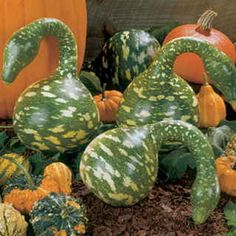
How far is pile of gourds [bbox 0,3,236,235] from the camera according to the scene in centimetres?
201

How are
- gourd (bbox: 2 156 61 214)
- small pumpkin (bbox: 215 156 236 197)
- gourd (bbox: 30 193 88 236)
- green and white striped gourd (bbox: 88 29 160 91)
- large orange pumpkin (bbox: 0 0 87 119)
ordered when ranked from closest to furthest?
gourd (bbox: 30 193 88 236) < gourd (bbox: 2 156 61 214) < small pumpkin (bbox: 215 156 236 197) < large orange pumpkin (bbox: 0 0 87 119) < green and white striped gourd (bbox: 88 29 160 91)

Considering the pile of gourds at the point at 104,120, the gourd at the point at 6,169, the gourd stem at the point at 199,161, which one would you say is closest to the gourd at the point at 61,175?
the pile of gourds at the point at 104,120

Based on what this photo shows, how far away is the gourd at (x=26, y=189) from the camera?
6.76 ft

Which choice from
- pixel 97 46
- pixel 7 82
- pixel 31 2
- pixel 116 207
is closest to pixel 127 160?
pixel 116 207

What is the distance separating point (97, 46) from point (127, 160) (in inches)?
58.8

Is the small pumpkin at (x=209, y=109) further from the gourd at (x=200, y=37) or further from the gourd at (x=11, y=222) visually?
the gourd at (x=11, y=222)

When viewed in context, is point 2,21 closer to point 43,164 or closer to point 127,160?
point 43,164

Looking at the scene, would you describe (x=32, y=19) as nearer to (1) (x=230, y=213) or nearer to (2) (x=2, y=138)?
(2) (x=2, y=138)

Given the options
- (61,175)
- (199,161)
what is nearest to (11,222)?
(61,175)

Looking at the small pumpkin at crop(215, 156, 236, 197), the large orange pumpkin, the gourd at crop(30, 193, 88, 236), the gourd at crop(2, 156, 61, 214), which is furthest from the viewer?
the large orange pumpkin

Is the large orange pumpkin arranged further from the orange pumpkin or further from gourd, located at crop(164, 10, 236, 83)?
gourd, located at crop(164, 10, 236, 83)

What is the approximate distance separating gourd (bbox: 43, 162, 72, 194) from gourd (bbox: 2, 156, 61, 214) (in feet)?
0.04

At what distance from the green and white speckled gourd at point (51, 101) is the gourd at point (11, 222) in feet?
1.26

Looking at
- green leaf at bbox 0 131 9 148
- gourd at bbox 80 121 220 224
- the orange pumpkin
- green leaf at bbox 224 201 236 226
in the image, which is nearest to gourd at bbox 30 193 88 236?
gourd at bbox 80 121 220 224
